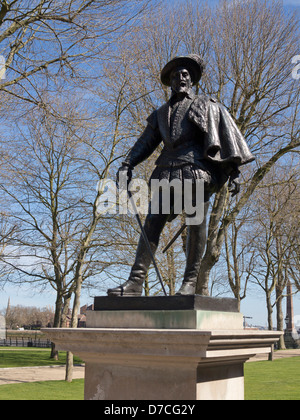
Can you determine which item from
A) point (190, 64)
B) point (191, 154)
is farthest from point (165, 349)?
point (190, 64)

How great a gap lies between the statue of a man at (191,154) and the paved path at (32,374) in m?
12.2

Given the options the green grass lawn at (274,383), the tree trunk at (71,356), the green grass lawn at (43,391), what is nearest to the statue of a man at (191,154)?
the green grass lawn at (43,391)

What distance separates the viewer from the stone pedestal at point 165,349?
3717 millimetres

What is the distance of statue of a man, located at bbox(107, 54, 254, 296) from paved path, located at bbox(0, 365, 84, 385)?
40.0ft

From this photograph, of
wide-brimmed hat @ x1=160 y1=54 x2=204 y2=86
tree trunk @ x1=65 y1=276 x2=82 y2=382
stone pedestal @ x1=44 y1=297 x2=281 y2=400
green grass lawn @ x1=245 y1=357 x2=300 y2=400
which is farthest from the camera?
tree trunk @ x1=65 y1=276 x2=82 y2=382

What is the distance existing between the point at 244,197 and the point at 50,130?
737 centimetres

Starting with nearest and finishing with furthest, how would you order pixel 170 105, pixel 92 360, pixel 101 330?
1. pixel 101 330
2. pixel 92 360
3. pixel 170 105

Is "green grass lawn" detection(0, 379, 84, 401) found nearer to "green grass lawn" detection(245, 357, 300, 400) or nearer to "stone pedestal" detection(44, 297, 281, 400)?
"green grass lawn" detection(245, 357, 300, 400)

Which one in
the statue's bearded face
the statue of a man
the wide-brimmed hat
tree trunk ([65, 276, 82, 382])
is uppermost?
the wide-brimmed hat

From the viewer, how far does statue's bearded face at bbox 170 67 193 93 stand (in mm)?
4957

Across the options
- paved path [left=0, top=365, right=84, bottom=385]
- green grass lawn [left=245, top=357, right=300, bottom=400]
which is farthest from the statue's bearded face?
paved path [left=0, top=365, right=84, bottom=385]

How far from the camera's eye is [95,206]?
16156mm
